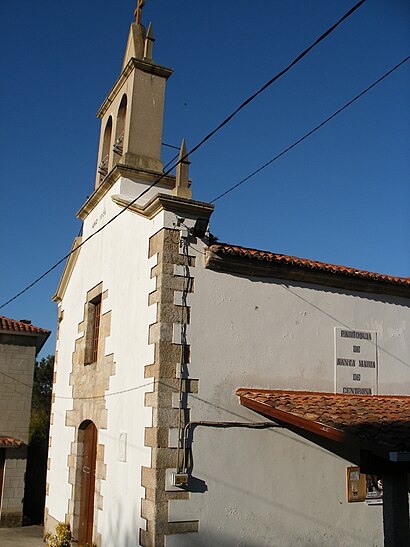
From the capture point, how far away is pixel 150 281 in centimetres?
815

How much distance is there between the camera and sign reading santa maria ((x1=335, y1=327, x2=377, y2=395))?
30.1 ft

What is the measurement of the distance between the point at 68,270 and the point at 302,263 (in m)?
5.79

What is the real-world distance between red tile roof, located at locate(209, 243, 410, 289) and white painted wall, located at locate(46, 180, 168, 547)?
105 centimetres

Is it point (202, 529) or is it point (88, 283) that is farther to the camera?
point (88, 283)

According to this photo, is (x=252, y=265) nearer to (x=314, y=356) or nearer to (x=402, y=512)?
A: (x=314, y=356)

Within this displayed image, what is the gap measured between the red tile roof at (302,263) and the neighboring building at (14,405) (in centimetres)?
836

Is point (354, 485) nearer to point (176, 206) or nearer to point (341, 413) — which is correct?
point (341, 413)

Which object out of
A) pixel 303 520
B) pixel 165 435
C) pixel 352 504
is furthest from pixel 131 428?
pixel 352 504

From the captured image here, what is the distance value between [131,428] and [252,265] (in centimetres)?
289

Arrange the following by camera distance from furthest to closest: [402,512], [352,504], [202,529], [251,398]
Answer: [352,504], [251,398], [202,529], [402,512]

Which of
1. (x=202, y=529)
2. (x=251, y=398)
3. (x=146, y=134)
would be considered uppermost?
(x=146, y=134)

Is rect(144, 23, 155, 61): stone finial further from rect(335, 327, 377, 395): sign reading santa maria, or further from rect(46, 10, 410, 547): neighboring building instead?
rect(335, 327, 377, 395): sign reading santa maria

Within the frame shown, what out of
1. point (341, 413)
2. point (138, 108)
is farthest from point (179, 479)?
point (138, 108)

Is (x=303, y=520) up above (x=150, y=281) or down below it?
below
